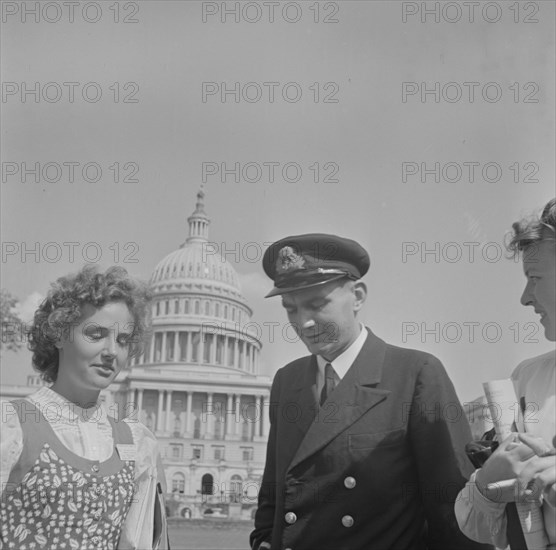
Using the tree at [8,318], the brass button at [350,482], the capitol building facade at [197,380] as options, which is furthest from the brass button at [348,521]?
the capitol building facade at [197,380]

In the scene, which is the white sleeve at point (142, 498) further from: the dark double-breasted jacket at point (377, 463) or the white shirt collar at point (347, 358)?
the white shirt collar at point (347, 358)

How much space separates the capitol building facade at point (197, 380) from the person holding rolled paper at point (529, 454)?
5808 cm

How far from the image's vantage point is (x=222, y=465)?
6234 centimetres

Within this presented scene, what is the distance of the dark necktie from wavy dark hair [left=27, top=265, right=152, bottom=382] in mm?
877

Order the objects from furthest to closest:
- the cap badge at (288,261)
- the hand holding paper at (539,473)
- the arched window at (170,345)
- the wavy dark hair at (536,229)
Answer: the arched window at (170,345) < the cap badge at (288,261) < the wavy dark hair at (536,229) < the hand holding paper at (539,473)

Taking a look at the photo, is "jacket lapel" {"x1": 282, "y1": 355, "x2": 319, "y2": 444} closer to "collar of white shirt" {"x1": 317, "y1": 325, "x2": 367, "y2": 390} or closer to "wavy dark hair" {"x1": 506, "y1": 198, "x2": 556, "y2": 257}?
"collar of white shirt" {"x1": 317, "y1": 325, "x2": 367, "y2": 390}

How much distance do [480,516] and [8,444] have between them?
1841 millimetres

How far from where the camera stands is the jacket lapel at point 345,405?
136 inches

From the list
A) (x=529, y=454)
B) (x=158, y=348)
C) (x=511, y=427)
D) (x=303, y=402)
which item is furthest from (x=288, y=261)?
(x=158, y=348)

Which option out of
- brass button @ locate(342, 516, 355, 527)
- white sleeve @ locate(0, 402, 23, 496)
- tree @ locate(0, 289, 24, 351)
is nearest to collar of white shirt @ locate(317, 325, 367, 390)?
brass button @ locate(342, 516, 355, 527)

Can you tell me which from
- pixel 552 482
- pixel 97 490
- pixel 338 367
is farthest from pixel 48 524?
pixel 552 482

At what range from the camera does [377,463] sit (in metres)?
3.41

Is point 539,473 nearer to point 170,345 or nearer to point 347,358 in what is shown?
point 347,358

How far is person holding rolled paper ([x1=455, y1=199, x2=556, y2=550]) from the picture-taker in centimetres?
247
